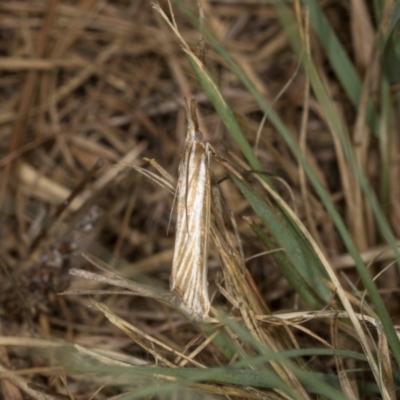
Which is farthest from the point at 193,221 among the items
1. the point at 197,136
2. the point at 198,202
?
the point at 197,136

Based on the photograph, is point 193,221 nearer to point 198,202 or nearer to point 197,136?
point 198,202

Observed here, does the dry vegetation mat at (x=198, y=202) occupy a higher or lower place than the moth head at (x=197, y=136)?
lower

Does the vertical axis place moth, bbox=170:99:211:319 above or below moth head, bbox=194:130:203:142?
below

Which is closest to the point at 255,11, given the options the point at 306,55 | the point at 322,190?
the point at 306,55

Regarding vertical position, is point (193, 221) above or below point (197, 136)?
below

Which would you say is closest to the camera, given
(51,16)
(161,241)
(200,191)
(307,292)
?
(200,191)

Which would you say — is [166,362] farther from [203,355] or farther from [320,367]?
[320,367]
